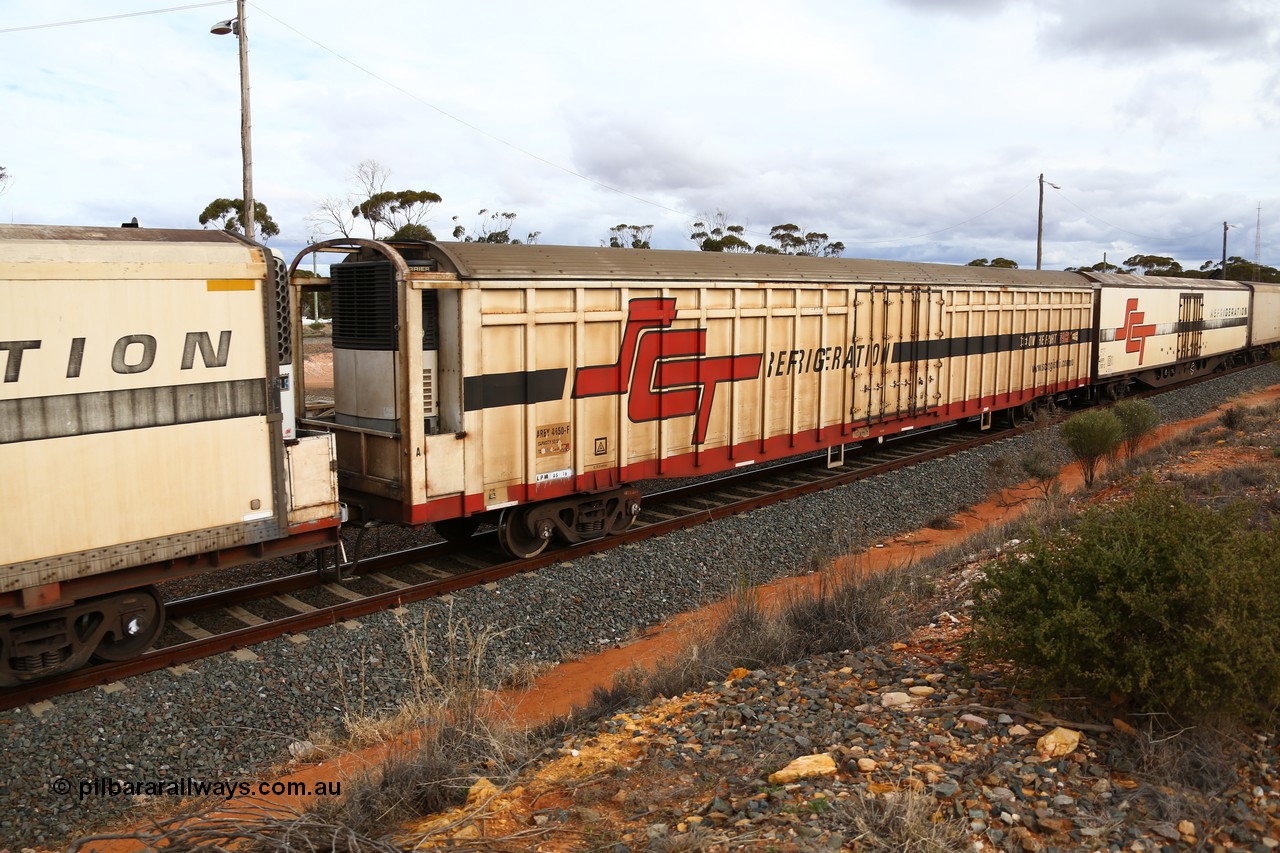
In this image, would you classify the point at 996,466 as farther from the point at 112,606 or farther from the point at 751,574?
the point at 112,606

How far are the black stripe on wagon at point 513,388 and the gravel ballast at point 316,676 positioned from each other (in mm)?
1932

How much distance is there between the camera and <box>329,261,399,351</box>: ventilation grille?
9.09 metres

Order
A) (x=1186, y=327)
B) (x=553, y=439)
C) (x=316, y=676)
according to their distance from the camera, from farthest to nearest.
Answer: (x=1186, y=327), (x=553, y=439), (x=316, y=676)

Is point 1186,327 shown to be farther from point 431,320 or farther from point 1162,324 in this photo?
point 431,320

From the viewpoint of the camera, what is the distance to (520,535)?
10.4m

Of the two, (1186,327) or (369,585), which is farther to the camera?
(1186,327)

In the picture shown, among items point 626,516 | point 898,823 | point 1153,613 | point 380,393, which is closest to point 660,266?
point 626,516

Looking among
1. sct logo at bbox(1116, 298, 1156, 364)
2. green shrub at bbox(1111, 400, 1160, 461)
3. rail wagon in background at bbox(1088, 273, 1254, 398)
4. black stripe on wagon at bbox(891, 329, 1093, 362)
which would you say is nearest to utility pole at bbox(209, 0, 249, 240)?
black stripe on wagon at bbox(891, 329, 1093, 362)

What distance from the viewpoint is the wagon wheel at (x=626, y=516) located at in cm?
1123

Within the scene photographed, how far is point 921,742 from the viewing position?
4762 millimetres

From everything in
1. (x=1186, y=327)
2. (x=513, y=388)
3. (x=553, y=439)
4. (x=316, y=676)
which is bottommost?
(x=316, y=676)

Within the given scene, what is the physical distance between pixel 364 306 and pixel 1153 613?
25.5 ft

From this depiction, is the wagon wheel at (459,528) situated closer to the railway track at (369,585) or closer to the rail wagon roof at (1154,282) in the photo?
the railway track at (369,585)

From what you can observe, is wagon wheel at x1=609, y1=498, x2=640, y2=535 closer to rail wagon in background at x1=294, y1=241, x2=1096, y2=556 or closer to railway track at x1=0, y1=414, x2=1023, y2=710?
rail wagon in background at x1=294, y1=241, x2=1096, y2=556
